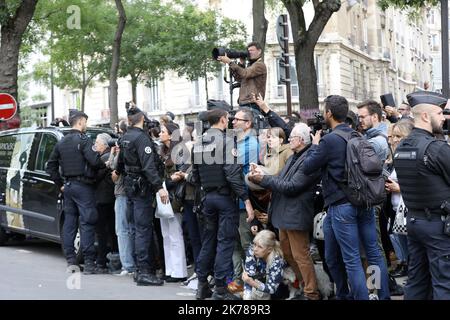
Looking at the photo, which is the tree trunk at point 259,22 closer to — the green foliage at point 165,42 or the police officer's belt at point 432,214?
the police officer's belt at point 432,214

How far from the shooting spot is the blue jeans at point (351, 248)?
666 centimetres

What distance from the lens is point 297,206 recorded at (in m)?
7.27

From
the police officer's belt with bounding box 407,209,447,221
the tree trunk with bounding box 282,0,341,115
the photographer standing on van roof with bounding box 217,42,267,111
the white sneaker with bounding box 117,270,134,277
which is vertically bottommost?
the white sneaker with bounding box 117,270,134,277

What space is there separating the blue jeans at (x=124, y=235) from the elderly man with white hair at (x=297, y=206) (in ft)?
8.47

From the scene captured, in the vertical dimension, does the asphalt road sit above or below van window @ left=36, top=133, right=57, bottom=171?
below

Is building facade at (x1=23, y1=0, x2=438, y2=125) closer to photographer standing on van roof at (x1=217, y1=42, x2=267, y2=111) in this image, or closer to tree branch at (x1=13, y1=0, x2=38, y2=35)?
tree branch at (x1=13, y1=0, x2=38, y2=35)

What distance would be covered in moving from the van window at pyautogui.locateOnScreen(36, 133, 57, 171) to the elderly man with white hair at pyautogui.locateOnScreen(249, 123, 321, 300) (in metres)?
4.36

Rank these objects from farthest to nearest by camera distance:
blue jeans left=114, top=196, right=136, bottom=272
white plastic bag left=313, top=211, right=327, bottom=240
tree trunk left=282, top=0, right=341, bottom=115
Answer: tree trunk left=282, top=0, right=341, bottom=115 < blue jeans left=114, top=196, right=136, bottom=272 < white plastic bag left=313, top=211, right=327, bottom=240

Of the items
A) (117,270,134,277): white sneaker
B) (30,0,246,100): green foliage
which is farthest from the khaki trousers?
(30,0,246,100): green foliage

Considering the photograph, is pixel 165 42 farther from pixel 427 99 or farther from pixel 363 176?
pixel 427 99

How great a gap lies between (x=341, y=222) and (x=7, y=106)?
12379mm

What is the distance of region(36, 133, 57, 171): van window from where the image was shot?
1070cm
